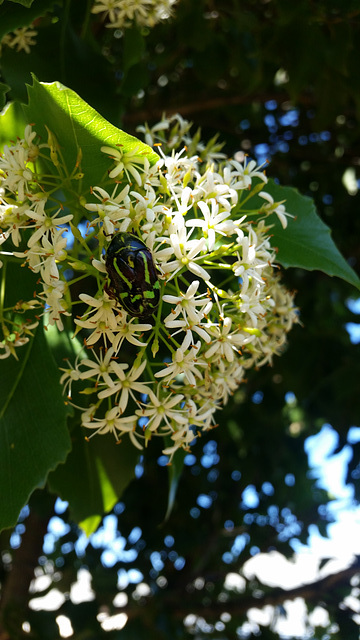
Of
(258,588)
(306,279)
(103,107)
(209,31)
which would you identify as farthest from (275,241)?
(258,588)

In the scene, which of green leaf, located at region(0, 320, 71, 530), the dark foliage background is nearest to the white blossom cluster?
the dark foliage background

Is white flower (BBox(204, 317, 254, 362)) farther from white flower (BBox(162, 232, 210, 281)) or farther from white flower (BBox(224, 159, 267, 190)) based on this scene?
white flower (BBox(224, 159, 267, 190))

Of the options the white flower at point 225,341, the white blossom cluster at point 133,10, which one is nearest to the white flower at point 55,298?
the white flower at point 225,341

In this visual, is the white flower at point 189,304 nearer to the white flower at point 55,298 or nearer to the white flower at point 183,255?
the white flower at point 183,255

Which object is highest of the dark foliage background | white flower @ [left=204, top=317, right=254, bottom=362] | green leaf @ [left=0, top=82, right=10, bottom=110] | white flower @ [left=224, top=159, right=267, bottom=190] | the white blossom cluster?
the white blossom cluster

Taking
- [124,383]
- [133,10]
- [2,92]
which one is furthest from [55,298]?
[133,10]

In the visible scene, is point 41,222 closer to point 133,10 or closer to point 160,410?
point 160,410

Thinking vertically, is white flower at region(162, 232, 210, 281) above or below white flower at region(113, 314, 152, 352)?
above
